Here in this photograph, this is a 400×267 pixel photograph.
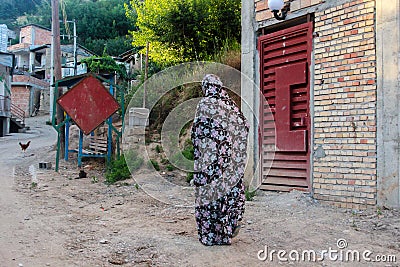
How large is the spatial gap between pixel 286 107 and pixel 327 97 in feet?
2.77

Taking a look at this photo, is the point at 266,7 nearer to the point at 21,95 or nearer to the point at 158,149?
the point at 158,149

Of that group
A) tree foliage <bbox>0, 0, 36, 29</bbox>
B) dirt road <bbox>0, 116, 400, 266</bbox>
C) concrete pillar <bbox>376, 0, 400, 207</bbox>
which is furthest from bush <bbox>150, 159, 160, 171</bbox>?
tree foliage <bbox>0, 0, 36, 29</bbox>

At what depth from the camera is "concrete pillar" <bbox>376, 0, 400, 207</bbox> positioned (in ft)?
17.6

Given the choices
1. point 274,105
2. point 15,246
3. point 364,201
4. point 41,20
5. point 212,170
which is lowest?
point 15,246

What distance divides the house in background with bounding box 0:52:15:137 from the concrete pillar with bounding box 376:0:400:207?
75.3ft

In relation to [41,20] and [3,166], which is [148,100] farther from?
[41,20]

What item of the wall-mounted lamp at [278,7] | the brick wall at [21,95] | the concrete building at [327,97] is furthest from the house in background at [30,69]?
the wall-mounted lamp at [278,7]

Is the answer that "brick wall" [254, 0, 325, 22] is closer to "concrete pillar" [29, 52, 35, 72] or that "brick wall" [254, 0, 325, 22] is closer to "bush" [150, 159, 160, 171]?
"bush" [150, 159, 160, 171]

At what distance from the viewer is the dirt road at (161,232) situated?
13.1ft

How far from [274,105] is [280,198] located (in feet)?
5.43

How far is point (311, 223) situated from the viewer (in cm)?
524

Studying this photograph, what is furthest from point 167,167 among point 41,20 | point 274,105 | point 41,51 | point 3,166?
point 41,20

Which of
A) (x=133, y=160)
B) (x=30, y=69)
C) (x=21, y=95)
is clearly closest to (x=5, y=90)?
(x=21, y=95)

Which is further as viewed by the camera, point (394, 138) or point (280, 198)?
point (280, 198)
